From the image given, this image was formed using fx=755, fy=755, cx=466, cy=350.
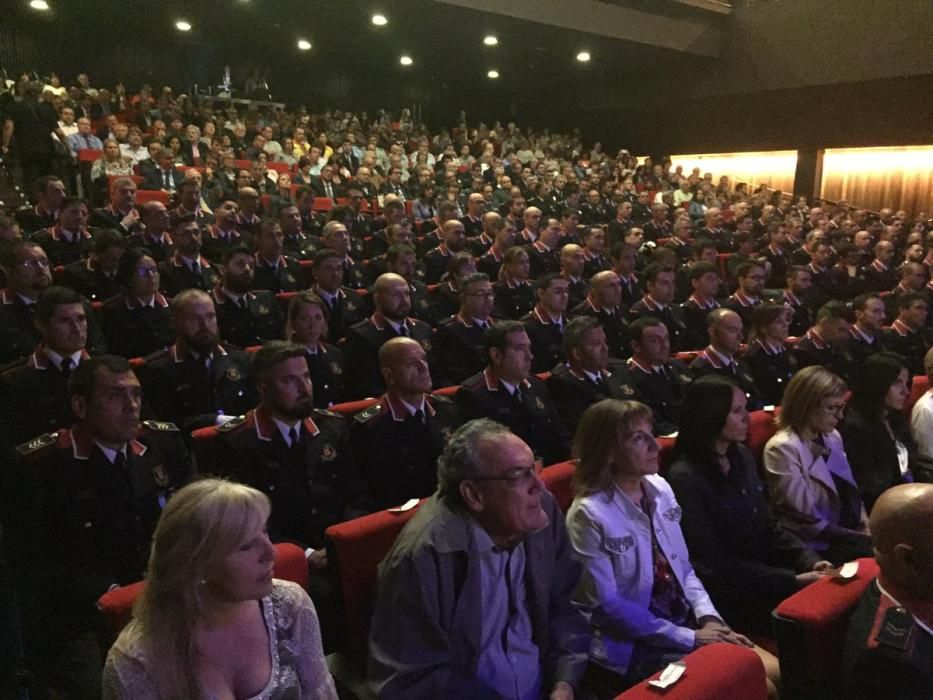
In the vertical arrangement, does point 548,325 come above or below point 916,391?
above

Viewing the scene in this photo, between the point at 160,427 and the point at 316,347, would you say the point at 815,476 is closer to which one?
the point at 160,427

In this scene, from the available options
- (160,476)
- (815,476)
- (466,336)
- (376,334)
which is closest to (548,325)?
(466,336)

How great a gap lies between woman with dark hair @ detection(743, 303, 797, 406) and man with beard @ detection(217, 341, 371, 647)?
2.41m

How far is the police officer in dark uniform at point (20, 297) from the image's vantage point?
3.34m

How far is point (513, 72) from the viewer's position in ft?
46.7

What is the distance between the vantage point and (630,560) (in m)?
1.74

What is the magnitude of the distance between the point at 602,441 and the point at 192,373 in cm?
185

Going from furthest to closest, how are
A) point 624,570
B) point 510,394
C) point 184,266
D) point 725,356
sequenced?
point 184,266
point 725,356
point 510,394
point 624,570

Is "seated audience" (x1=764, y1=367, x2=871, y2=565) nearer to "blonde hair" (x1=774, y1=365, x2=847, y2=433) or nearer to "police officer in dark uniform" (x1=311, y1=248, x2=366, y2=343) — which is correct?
"blonde hair" (x1=774, y1=365, x2=847, y2=433)

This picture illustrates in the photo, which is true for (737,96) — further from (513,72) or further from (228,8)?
(228,8)

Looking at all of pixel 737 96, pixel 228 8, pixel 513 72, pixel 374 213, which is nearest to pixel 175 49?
pixel 228 8

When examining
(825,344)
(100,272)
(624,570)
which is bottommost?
(624,570)

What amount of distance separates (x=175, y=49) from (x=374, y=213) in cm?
781

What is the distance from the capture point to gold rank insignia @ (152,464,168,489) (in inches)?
82.0
